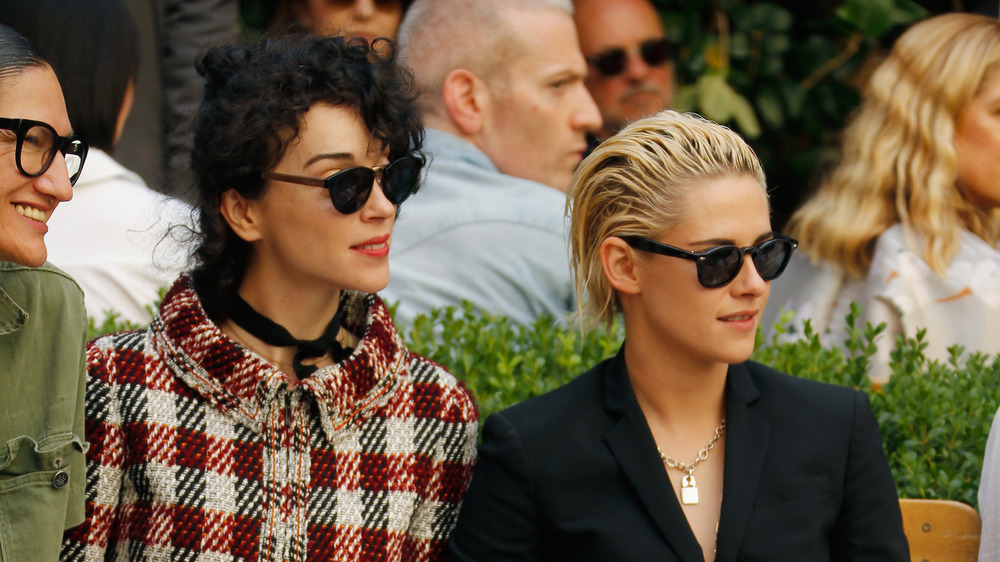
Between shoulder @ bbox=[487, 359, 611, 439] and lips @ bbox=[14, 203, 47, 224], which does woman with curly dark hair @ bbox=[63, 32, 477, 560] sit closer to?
shoulder @ bbox=[487, 359, 611, 439]

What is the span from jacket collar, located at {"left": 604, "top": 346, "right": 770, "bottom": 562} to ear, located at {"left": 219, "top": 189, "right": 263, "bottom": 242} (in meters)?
0.81

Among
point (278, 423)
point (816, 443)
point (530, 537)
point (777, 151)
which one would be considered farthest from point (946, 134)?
point (278, 423)

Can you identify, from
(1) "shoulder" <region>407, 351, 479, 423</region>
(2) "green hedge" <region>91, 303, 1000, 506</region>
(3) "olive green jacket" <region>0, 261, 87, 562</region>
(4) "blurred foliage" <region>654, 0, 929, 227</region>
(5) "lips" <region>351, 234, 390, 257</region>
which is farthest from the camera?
(4) "blurred foliage" <region>654, 0, 929, 227</region>

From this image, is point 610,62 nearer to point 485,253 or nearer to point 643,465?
point 485,253

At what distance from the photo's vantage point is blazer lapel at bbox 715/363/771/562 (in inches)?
85.4

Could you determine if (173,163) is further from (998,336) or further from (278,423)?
(998,336)

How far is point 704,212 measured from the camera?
87.4 inches

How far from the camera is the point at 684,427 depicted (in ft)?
7.70

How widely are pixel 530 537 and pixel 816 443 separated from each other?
608 mm

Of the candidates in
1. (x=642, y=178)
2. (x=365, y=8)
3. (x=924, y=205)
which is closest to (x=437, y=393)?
(x=642, y=178)

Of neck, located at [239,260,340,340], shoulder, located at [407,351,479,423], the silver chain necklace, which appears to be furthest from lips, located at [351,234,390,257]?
the silver chain necklace

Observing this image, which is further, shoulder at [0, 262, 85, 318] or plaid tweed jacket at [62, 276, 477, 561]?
plaid tweed jacket at [62, 276, 477, 561]

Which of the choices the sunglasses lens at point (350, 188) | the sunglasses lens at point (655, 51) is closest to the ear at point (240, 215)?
the sunglasses lens at point (350, 188)

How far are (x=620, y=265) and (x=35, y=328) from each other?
114 centimetres
